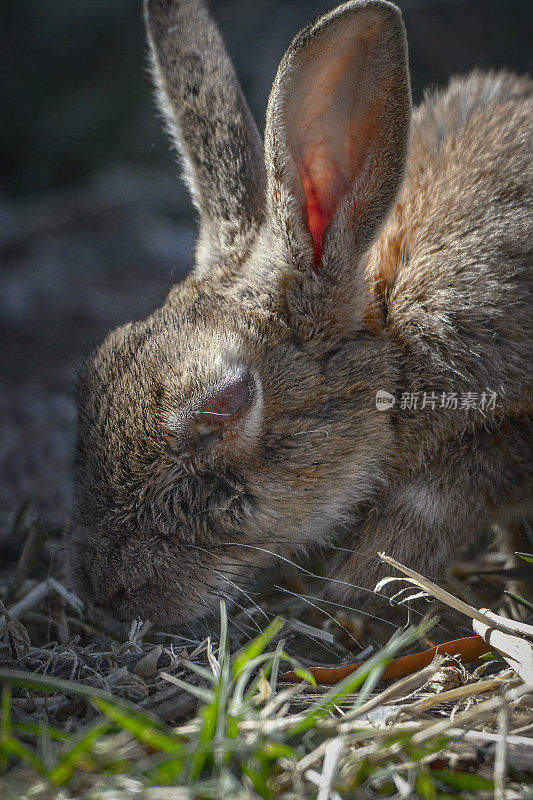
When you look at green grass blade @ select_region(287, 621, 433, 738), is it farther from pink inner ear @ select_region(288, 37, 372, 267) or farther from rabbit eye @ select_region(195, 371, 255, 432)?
pink inner ear @ select_region(288, 37, 372, 267)

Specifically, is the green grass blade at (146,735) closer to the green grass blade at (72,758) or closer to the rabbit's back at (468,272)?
the green grass blade at (72,758)

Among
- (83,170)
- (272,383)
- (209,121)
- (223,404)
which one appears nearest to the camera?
(223,404)

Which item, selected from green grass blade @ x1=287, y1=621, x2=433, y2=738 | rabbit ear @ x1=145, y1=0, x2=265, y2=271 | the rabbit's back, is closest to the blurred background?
rabbit ear @ x1=145, y1=0, x2=265, y2=271

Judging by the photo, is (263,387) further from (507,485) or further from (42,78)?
(42,78)

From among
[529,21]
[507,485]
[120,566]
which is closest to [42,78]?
[529,21]
